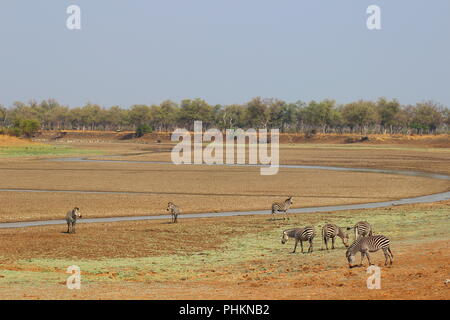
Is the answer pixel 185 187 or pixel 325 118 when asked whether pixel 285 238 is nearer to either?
pixel 185 187

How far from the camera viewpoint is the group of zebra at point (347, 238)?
52.3ft

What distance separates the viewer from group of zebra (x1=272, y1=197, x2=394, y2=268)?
15.9 meters

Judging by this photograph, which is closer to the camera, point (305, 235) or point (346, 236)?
point (305, 235)

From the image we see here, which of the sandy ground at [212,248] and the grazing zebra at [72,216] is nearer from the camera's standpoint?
the sandy ground at [212,248]

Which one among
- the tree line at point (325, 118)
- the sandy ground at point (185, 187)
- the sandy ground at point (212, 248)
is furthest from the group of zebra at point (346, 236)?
the tree line at point (325, 118)

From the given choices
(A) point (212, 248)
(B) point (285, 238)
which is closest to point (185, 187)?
(A) point (212, 248)

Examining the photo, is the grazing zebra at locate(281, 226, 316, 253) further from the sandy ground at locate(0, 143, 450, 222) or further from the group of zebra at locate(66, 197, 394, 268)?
the sandy ground at locate(0, 143, 450, 222)

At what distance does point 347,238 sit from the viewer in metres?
20.6

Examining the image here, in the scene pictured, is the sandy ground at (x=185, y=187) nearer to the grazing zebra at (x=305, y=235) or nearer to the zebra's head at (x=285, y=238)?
the zebra's head at (x=285, y=238)

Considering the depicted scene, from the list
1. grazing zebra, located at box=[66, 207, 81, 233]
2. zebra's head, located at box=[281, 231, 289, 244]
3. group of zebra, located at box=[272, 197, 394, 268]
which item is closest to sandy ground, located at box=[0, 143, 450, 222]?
grazing zebra, located at box=[66, 207, 81, 233]

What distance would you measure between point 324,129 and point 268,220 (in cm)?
14711

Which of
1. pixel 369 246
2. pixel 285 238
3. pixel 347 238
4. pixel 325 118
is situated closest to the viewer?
pixel 369 246

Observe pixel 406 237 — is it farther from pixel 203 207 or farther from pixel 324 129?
pixel 324 129
